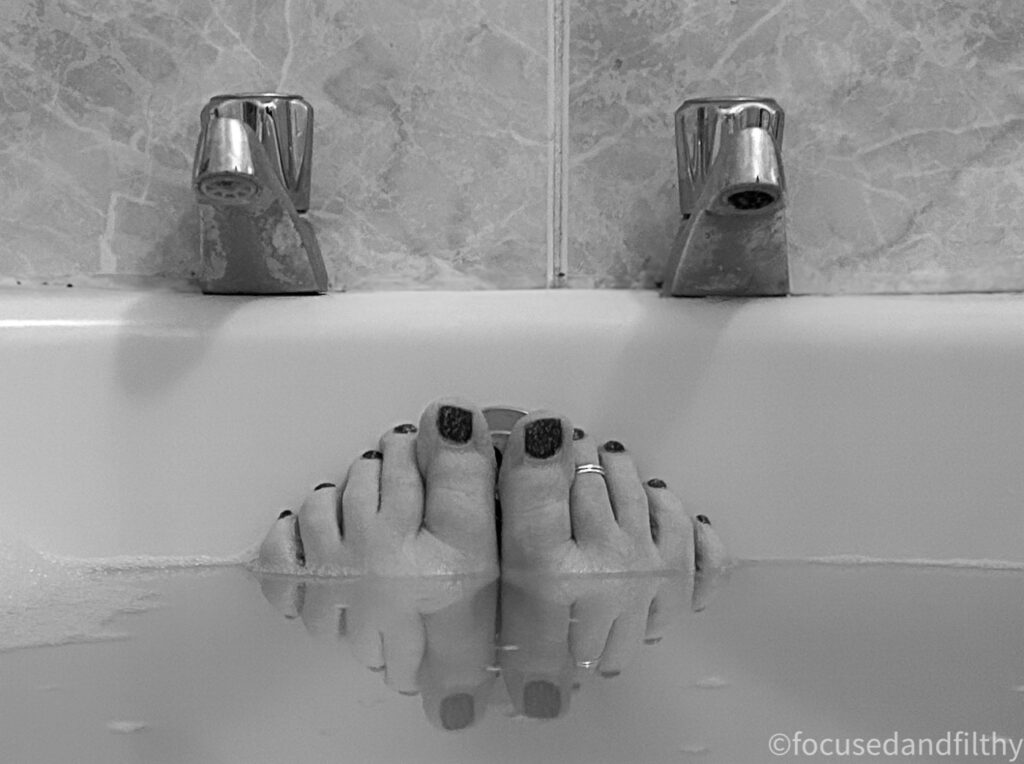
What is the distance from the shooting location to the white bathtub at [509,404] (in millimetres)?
868

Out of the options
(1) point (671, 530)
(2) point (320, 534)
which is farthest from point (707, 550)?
(2) point (320, 534)

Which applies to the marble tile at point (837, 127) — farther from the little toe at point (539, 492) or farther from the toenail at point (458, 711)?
the toenail at point (458, 711)

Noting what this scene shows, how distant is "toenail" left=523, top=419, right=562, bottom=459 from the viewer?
826mm

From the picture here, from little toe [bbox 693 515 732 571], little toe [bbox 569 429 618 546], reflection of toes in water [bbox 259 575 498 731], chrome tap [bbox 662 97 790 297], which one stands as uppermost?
chrome tap [bbox 662 97 790 297]

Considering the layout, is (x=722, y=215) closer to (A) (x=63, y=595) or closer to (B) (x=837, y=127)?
(B) (x=837, y=127)

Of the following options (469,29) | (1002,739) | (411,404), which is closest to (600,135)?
→ (469,29)

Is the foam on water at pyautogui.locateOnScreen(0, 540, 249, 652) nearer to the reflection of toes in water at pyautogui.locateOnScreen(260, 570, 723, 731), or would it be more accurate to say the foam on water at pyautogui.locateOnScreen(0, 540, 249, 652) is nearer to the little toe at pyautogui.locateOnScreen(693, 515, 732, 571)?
the reflection of toes in water at pyautogui.locateOnScreen(260, 570, 723, 731)

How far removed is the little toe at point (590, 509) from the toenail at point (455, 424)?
0.25 ft

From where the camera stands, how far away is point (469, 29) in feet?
3.21

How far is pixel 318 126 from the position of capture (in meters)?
0.98

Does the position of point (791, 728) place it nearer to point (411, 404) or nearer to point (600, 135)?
point (411, 404)

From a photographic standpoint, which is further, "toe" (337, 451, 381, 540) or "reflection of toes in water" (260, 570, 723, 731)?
"toe" (337, 451, 381, 540)

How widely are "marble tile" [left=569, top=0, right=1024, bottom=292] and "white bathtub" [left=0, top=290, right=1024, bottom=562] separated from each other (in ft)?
0.36

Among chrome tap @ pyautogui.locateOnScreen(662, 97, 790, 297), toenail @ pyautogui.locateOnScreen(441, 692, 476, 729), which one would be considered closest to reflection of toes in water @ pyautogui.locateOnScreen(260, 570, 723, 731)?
toenail @ pyautogui.locateOnScreen(441, 692, 476, 729)
